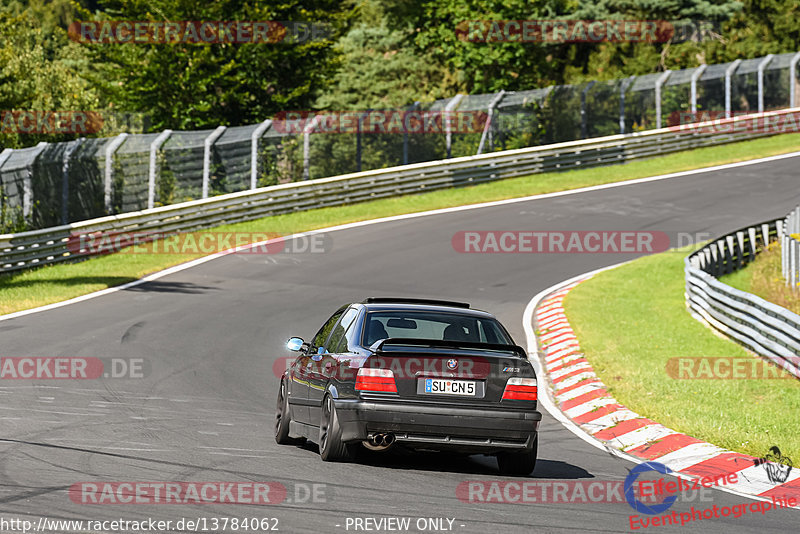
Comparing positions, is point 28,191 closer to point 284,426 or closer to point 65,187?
point 65,187

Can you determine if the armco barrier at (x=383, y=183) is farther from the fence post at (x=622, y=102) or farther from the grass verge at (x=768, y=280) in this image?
the grass verge at (x=768, y=280)

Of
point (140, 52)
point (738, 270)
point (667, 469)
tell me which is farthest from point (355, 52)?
point (667, 469)

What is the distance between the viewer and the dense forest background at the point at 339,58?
40125 mm

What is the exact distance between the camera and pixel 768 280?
22.4 m

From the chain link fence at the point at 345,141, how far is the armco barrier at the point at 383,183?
110 cm

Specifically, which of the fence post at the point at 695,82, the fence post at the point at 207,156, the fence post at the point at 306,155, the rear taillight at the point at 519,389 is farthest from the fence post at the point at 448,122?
the rear taillight at the point at 519,389

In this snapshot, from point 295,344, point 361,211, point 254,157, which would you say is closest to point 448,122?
point 361,211

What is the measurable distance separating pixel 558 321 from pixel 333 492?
39.6ft

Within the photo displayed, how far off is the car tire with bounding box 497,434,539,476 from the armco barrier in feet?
57.9

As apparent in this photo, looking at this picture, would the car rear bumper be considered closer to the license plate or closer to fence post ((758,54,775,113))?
the license plate

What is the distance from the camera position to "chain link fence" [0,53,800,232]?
92.0 ft

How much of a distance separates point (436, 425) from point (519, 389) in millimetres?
742

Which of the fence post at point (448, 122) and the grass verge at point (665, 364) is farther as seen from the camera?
the fence post at point (448, 122)

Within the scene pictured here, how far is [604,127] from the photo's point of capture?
41.5 meters
